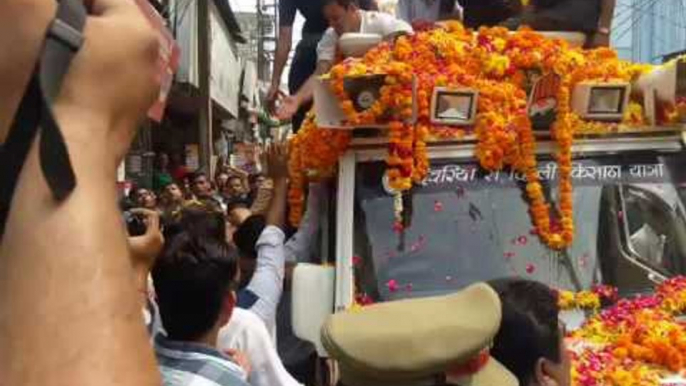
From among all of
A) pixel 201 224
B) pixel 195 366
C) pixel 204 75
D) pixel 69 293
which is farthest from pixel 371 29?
pixel 204 75

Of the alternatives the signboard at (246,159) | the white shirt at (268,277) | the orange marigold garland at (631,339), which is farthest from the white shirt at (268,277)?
the signboard at (246,159)

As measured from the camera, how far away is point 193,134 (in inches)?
1178

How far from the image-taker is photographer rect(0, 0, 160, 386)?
0.81 metres

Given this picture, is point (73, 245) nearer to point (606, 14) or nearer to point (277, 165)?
point (277, 165)

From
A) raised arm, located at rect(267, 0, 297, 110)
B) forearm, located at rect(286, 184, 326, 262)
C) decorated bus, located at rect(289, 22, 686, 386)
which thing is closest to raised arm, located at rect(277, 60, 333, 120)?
raised arm, located at rect(267, 0, 297, 110)

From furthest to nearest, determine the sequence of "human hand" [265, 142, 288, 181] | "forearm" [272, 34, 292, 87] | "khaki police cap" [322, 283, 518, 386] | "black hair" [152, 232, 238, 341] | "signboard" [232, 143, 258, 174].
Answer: "signboard" [232, 143, 258, 174], "forearm" [272, 34, 292, 87], "human hand" [265, 142, 288, 181], "black hair" [152, 232, 238, 341], "khaki police cap" [322, 283, 518, 386]

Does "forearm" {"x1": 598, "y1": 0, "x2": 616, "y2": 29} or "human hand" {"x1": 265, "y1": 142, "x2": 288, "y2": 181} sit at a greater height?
"forearm" {"x1": 598, "y1": 0, "x2": 616, "y2": 29}

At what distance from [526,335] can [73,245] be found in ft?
5.45

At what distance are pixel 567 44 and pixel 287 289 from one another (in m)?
1.81

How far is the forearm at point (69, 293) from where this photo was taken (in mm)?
808

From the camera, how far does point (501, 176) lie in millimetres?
4309

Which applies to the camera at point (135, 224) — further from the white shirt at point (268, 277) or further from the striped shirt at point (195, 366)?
the striped shirt at point (195, 366)

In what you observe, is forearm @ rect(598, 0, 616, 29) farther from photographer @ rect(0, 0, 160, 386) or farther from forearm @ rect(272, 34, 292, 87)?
photographer @ rect(0, 0, 160, 386)

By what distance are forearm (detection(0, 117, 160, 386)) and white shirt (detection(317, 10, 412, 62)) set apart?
430cm
